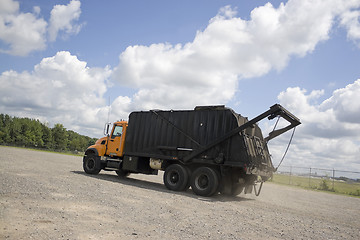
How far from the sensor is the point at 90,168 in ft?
51.4

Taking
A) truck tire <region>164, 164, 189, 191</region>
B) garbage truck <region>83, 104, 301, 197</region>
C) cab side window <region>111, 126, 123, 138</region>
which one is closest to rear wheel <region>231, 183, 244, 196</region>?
garbage truck <region>83, 104, 301, 197</region>

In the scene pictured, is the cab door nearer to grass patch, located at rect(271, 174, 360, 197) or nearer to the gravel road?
the gravel road

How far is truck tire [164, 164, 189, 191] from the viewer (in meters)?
12.1

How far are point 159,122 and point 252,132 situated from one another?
14.7 ft

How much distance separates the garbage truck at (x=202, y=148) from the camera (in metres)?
11.2

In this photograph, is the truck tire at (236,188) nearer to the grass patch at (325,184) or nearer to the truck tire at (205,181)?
the truck tire at (205,181)

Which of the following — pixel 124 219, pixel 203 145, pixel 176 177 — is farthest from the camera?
pixel 176 177

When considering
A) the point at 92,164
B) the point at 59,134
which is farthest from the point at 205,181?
the point at 59,134

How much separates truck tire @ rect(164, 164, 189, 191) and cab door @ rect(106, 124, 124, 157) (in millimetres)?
3679

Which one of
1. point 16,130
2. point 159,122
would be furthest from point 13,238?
point 16,130

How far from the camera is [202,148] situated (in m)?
11.9

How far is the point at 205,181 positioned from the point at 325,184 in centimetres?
1845

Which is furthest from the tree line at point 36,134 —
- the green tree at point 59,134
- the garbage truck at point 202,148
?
the garbage truck at point 202,148

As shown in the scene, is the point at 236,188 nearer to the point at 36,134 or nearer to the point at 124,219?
the point at 124,219
